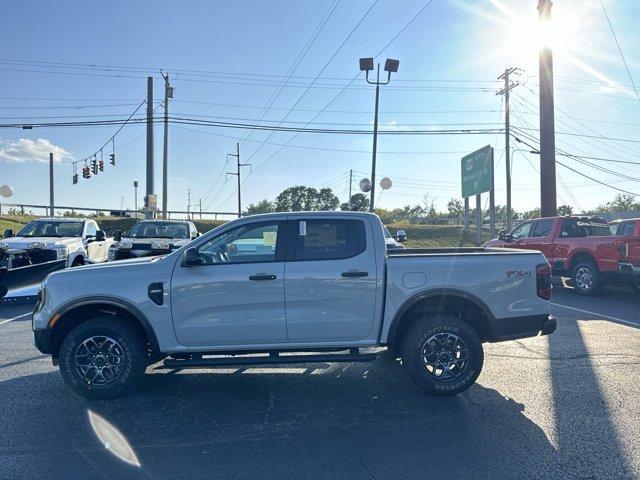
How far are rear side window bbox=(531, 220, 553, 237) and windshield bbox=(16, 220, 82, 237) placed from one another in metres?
12.4

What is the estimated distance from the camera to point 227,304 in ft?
16.6

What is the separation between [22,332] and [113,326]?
4.13 meters

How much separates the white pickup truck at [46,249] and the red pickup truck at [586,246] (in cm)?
1150

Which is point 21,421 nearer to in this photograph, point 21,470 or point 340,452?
point 21,470

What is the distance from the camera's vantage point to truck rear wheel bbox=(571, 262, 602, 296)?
39.9 ft

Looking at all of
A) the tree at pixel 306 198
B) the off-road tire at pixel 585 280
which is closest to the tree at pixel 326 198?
the tree at pixel 306 198

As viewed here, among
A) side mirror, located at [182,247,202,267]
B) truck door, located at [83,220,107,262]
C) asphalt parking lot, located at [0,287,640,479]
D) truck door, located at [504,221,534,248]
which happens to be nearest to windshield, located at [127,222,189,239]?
truck door, located at [83,220,107,262]

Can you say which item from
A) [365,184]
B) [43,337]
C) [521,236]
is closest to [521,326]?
[43,337]

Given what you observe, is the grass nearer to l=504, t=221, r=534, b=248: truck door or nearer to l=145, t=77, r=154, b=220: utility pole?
l=145, t=77, r=154, b=220: utility pole

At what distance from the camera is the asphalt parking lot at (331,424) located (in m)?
3.75

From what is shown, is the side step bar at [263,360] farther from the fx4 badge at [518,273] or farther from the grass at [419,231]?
the grass at [419,231]

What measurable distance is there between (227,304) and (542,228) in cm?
1149

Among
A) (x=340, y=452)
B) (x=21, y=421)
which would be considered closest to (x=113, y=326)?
(x=21, y=421)

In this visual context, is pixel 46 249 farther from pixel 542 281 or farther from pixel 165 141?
pixel 165 141
